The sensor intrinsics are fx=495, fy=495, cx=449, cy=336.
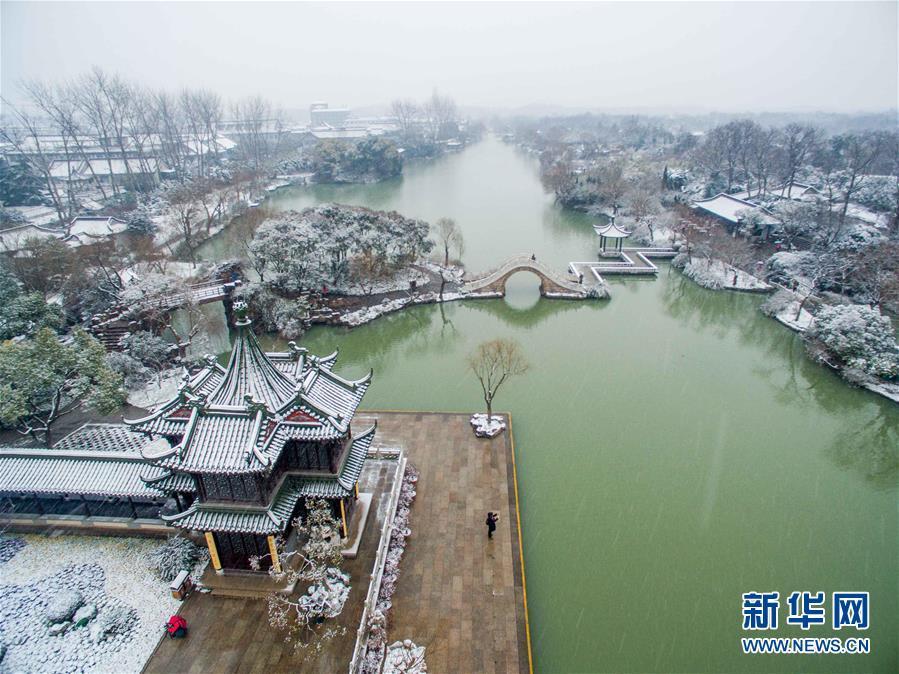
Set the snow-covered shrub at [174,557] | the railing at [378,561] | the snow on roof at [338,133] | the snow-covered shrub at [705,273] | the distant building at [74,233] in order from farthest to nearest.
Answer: the snow on roof at [338,133]
the snow-covered shrub at [705,273]
the distant building at [74,233]
the snow-covered shrub at [174,557]
the railing at [378,561]

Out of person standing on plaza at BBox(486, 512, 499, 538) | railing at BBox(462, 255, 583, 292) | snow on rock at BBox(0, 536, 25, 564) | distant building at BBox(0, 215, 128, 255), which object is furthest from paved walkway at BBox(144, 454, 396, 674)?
distant building at BBox(0, 215, 128, 255)

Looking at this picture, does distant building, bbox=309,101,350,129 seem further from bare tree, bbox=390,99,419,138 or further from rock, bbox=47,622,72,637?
rock, bbox=47,622,72,637

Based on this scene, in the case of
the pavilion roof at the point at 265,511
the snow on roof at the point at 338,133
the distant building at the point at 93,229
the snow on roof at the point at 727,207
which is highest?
the snow on roof at the point at 338,133

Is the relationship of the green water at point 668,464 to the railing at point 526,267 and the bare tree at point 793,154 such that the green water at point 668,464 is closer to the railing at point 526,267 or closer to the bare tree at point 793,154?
the railing at point 526,267

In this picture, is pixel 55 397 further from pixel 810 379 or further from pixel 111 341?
pixel 810 379

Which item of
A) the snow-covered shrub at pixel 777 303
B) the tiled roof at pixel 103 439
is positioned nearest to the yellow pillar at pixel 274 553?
the tiled roof at pixel 103 439

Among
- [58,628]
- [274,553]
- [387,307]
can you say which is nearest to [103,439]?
[58,628]
